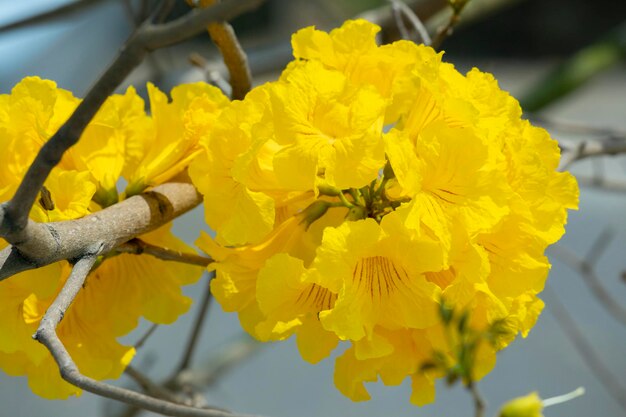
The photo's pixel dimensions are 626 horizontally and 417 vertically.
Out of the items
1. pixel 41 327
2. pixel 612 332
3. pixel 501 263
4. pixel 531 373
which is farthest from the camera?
pixel 612 332

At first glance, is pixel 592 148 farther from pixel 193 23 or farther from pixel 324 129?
pixel 193 23

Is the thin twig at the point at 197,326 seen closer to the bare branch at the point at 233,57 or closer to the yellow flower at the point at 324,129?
the bare branch at the point at 233,57

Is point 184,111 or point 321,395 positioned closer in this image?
point 184,111

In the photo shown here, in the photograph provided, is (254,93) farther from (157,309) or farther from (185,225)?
(185,225)

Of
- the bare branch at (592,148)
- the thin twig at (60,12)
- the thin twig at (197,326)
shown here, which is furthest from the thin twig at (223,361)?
the bare branch at (592,148)

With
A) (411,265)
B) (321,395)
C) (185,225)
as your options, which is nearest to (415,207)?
(411,265)

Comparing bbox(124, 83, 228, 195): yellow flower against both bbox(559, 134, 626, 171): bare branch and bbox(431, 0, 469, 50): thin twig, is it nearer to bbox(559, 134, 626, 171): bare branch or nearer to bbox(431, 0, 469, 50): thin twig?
bbox(431, 0, 469, 50): thin twig

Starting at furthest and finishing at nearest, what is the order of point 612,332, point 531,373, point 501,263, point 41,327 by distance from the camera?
point 612,332 → point 531,373 → point 501,263 → point 41,327
